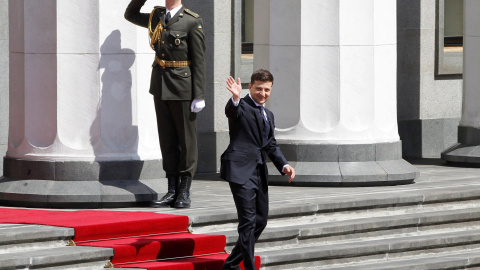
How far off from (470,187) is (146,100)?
11.4 feet

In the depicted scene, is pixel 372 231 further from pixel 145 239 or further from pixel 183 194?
pixel 145 239

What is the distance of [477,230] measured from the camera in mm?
12250

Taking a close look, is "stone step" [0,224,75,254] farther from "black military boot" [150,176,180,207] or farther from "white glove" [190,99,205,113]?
"white glove" [190,99,205,113]

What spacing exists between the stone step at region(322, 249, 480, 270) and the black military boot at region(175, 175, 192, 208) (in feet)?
4.82

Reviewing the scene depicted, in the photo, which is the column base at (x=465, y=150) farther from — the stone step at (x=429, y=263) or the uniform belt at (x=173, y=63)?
the uniform belt at (x=173, y=63)

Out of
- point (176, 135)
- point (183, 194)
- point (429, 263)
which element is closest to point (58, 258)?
point (183, 194)

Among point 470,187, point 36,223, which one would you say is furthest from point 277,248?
point 470,187

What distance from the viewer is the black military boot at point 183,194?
37.4ft

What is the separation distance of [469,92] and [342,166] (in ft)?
10.5

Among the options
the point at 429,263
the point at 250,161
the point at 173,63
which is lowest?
the point at 429,263

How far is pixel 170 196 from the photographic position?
454 inches

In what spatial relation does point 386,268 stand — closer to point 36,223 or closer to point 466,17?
point 36,223

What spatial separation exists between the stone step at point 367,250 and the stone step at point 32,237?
5.39ft

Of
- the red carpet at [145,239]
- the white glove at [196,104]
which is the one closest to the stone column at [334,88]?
the white glove at [196,104]
